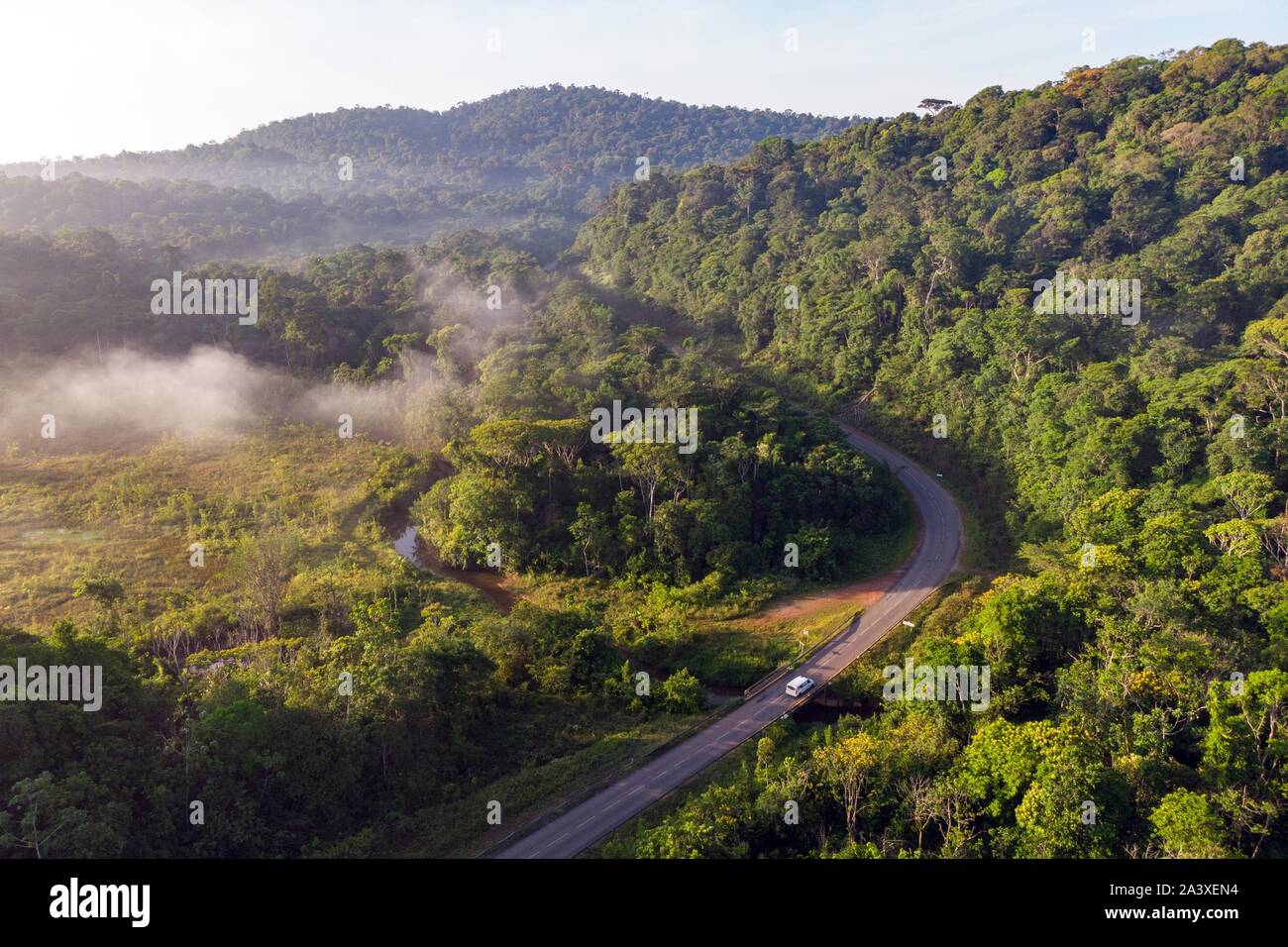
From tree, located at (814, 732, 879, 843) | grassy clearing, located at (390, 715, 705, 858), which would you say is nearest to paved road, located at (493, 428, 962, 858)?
grassy clearing, located at (390, 715, 705, 858)

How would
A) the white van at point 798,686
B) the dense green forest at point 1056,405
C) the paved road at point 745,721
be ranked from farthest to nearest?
the white van at point 798,686 < the paved road at point 745,721 < the dense green forest at point 1056,405

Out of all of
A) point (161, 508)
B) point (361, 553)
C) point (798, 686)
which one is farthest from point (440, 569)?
point (798, 686)

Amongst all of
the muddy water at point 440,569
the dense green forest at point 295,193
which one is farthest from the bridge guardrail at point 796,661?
the dense green forest at point 295,193

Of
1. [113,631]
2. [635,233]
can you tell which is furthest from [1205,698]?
[635,233]

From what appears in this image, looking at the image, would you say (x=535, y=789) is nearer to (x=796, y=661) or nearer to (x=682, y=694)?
(x=682, y=694)

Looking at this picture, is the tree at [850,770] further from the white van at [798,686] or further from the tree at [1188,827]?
the tree at [1188,827]

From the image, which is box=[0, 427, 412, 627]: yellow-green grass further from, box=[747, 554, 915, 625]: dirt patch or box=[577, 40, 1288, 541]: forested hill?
box=[577, 40, 1288, 541]: forested hill
